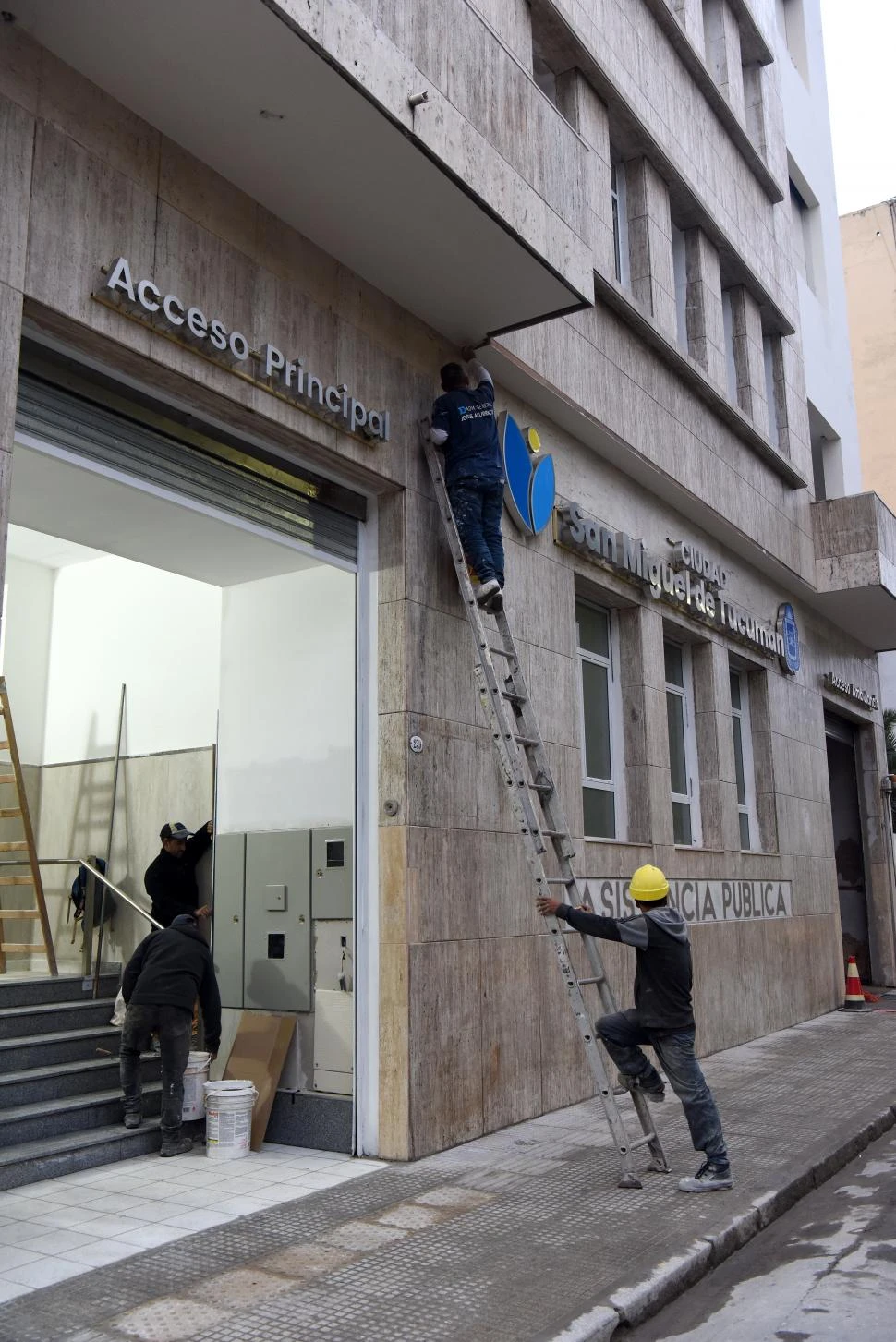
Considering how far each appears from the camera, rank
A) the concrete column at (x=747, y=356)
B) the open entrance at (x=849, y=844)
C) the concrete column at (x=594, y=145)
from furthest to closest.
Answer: the open entrance at (x=849, y=844) → the concrete column at (x=747, y=356) → the concrete column at (x=594, y=145)

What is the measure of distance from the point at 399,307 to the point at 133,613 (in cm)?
434

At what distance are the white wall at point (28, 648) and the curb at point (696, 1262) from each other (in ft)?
26.5

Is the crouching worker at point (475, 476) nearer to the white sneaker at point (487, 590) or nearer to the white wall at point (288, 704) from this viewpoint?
the white sneaker at point (487, 590)

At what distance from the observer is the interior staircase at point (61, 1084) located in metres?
7.05

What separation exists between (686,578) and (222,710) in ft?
19.2

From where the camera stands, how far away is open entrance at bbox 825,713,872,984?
20.3 metres

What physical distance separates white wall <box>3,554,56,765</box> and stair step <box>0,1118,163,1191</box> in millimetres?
4900

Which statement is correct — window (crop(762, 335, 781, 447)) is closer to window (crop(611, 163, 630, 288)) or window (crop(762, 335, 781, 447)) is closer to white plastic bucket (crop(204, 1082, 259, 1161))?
window (crop(611, 163, 630, 288))

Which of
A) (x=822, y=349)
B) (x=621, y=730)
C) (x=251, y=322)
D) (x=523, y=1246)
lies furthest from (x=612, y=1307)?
(x=822, y=349)

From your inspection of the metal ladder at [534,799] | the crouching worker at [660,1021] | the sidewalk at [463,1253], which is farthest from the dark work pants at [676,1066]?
the sidewalk at [463,1253]

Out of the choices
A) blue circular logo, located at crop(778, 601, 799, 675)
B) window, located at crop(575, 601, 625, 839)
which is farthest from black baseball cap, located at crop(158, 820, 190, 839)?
blue circular logo, located at crop(778, 601, 799, 675)

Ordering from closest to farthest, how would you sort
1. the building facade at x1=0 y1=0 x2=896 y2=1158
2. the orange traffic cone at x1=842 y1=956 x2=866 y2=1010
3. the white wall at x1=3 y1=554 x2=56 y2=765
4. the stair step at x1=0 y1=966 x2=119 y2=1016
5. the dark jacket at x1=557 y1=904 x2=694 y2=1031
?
the building facade at x1=0 y1=0 x2=896 y2=1158
the dark jacket at x1=557 y1=904 x2=694 y2=1031
the stair step at x1=0 y1=966 x2=119 y2=1016
the white wall at x1=3 y1=554 x2=56 y2=765
the orange traffic cone at x1=842 y1=956 x2=866 y2=1010

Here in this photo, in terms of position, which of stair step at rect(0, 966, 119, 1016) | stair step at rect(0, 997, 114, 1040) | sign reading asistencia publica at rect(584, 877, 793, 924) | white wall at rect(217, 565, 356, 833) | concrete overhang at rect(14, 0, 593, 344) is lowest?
stair step at rect(0, 997, 114, 1040)

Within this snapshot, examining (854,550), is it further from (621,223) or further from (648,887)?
(648,887)
